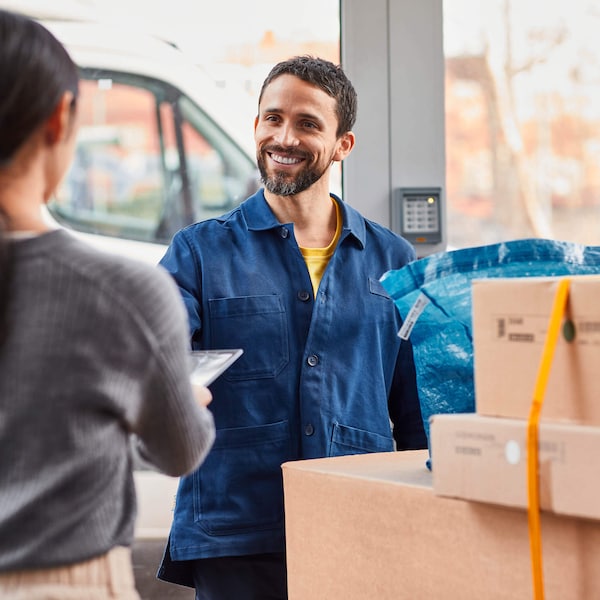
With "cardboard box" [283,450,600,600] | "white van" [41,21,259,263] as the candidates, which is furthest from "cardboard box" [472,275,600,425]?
"white van" [41,21,259,263]

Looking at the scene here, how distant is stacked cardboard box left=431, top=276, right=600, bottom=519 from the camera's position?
1.12 meters

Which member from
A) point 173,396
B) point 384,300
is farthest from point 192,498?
point 173,396

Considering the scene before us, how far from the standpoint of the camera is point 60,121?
39.5 inches

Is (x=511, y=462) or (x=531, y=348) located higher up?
(x=531, y=348)

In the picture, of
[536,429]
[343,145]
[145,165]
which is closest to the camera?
[536,429]

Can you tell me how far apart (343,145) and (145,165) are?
2.69 feet

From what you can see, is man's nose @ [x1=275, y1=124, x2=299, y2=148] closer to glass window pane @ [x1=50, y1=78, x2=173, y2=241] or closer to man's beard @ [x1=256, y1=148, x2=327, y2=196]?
man's beard @ [x1=256, y1=148, x2=327, y2=196]

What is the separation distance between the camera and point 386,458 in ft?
5.29

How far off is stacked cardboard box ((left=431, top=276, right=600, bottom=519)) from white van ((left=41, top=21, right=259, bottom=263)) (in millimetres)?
1563

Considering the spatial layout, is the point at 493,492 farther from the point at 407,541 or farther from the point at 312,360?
the point at 312,360

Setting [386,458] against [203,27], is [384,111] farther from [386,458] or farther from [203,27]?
[386,458]

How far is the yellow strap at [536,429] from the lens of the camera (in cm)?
115

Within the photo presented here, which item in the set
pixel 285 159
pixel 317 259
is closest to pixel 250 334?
pixel 317 259

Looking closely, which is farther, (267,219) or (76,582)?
(267,219)
